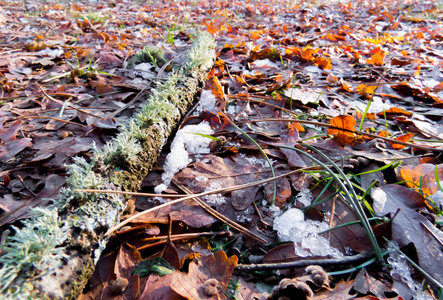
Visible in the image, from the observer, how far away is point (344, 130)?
1.37m

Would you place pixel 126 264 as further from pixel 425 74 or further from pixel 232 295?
pixel 425 74

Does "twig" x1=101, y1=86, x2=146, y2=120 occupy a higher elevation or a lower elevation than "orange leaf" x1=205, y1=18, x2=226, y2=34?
lower

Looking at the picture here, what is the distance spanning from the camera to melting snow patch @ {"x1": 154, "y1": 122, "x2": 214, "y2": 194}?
4.12ft

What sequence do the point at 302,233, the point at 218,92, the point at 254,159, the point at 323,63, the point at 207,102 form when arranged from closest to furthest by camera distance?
the point at 302,233 < the point at 254,159 < the point at 218,92 < the point at 207,102 < the point at 323,63

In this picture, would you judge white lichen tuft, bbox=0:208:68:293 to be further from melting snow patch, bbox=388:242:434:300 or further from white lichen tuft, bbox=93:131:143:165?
melting snow patch, bbox=388:242:434:300

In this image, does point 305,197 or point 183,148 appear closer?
point 305,197

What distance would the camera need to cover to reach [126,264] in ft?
2.85

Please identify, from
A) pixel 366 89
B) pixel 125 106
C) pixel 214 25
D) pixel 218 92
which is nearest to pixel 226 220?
pixel 218 92

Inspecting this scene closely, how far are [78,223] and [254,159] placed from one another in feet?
3.03

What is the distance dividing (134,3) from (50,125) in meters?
6.58

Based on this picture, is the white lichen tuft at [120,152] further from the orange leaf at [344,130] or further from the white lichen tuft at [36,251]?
the orange leaf at [344,130]

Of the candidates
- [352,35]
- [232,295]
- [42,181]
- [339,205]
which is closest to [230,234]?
[232,295]

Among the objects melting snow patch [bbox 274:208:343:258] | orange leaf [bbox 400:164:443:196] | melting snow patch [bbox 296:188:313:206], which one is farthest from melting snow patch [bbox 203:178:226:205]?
orange leaf [bbox 400:164:443:196]

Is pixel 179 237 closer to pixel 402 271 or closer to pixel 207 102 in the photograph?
pixel 402 271
